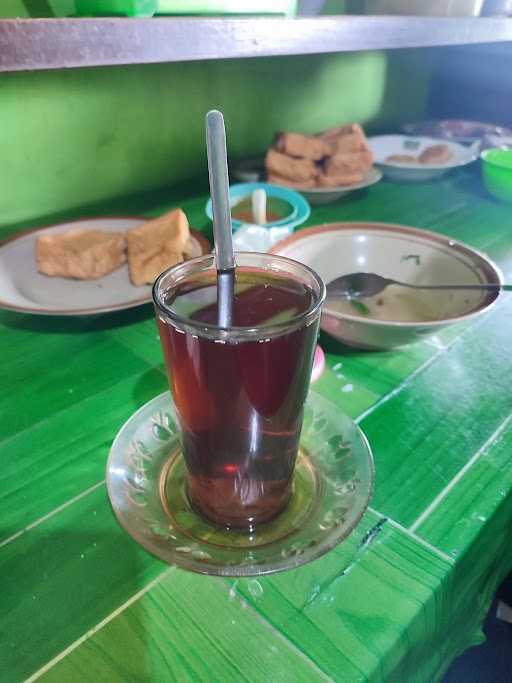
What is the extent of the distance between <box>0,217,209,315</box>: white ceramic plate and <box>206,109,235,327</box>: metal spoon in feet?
1.04

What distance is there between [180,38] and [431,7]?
71cm

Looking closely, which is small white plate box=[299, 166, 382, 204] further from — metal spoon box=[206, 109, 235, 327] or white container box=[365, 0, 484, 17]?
metal spoon box=[206, 109, 235, 327]

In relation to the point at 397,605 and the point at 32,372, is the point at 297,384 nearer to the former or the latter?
the point at 397,605

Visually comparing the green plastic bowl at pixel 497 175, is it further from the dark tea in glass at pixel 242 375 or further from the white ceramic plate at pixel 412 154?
the dark tea in glass at pixel 242 375

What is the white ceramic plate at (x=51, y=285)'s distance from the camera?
27.4 inches

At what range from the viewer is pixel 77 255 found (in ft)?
2.55

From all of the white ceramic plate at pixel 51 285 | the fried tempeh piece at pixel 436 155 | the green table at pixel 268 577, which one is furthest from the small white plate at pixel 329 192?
the green table at pixel 268 577

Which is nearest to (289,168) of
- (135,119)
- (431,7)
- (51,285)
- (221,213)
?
(135,119)

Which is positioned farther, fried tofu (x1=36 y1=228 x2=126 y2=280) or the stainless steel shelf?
fried tofu (x1=36 y1=228 x2=126 y2=280)

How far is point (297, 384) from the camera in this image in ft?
1.23

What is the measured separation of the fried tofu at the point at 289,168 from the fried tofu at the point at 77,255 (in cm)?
43

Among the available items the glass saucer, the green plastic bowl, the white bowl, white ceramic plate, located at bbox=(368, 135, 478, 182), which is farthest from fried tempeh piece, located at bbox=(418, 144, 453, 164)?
the glass saucer

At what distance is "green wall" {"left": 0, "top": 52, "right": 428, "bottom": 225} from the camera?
0.94 m

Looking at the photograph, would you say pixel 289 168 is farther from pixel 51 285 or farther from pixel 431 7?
pixel 51 285
